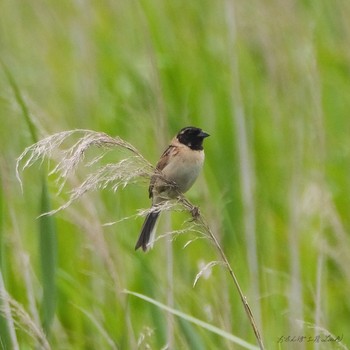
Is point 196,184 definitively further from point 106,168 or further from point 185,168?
point 106,168

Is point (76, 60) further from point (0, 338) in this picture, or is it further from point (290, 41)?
point (0, 338)

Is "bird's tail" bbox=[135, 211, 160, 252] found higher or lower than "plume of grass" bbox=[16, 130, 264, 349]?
lower

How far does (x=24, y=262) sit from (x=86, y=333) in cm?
57

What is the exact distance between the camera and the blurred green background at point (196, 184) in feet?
9.59

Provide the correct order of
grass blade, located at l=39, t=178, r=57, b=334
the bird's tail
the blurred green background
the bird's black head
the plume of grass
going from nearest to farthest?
the plume of grass < grass blade, located at l=39, t=178, r=57, b=334 < the blurred green background < the bird's tail < the bird's black head

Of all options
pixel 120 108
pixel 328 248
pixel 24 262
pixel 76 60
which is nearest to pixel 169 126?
pixel 120 108

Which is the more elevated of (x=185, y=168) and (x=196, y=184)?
(x=185, y=168)

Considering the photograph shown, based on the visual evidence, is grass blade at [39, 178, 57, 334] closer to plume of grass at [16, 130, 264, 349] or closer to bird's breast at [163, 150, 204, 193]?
plume of grass at [16, 130, 264, 349]

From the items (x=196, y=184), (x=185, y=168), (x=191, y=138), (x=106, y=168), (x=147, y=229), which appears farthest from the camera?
(x=196, y=184)

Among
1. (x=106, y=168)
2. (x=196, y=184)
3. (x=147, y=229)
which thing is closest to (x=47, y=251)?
(x=106, y=168)

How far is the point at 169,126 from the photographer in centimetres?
372

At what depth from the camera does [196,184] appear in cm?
372

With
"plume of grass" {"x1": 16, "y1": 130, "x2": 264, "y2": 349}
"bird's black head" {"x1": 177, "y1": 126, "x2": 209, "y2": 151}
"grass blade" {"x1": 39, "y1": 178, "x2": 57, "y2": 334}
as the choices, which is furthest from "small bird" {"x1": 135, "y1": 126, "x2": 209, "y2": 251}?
"plume of grass" {"x1": 16, "y1": 130, "x2": 264, "y2": 349}

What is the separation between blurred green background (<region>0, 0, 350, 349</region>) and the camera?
2.92m
